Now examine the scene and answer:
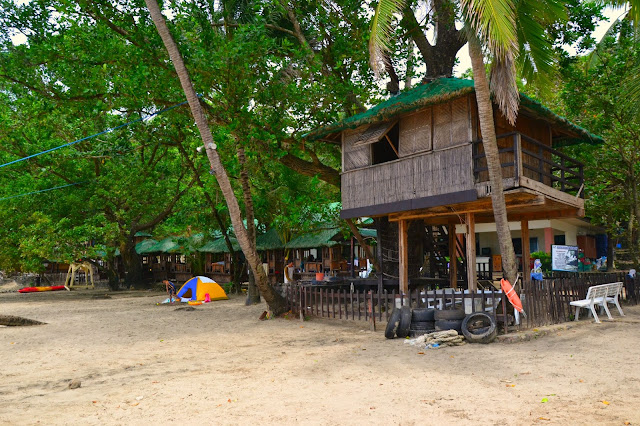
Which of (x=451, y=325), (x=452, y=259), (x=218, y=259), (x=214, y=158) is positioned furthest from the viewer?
(x=218, y=259)

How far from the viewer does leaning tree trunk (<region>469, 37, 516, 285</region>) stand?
33.4 ft

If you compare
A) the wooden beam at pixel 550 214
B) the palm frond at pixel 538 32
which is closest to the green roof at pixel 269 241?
the wooden beam at pixel 550 214

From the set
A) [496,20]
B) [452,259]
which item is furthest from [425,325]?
[452,259]

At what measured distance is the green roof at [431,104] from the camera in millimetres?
11719

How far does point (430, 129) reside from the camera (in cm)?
1272

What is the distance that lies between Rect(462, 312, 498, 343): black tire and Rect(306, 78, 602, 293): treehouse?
211 cm

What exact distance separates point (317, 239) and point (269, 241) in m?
4.06

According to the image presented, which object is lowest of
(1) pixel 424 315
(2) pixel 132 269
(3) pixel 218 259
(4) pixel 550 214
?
(1) pixel 424 315

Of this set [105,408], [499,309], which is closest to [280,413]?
[105,408]

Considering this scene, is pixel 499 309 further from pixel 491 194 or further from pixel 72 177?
pixel 72 177

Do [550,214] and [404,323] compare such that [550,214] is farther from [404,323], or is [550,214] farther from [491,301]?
[404,323]

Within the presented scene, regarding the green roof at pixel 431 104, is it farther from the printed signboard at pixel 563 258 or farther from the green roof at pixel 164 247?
the green roof at pixel 164 247

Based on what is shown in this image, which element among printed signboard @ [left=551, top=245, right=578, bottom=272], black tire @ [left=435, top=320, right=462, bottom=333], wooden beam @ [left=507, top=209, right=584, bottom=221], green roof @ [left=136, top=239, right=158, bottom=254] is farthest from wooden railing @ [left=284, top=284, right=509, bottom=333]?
green roof @ [left=136, top=239, right=158, bottom=254]

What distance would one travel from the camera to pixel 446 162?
12.2 m
